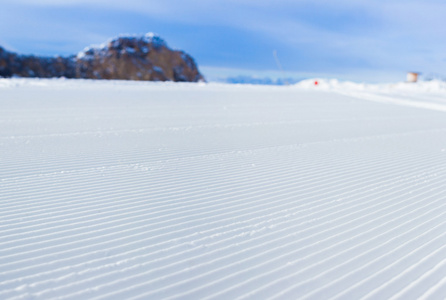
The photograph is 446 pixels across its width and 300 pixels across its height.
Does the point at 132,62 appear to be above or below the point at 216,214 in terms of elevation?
above

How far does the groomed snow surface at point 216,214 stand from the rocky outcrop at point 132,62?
24122 millimetres

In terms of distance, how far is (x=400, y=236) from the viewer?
7.65 ft

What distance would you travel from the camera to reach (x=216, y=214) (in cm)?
255

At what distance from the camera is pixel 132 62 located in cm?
2941

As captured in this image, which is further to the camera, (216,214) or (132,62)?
(132,62)

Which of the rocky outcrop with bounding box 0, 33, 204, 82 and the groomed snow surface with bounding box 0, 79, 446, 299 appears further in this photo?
the rocky outcrop with bounding box 0, 33, 204, 82

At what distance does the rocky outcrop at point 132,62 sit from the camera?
1123 inches

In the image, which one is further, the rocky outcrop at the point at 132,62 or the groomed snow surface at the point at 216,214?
the rocky outcrop at the point at 132,62

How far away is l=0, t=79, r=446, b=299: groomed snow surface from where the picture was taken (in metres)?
1.81

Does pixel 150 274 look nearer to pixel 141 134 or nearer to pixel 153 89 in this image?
pixel 141 134

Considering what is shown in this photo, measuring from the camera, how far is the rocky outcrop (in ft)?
93.6

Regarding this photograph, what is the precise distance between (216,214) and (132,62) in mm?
28662

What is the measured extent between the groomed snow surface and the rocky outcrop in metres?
24.1

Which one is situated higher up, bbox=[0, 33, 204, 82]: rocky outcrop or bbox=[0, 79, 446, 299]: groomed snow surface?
bbox=[0, 33, 204, 82]: rocky outcrop
